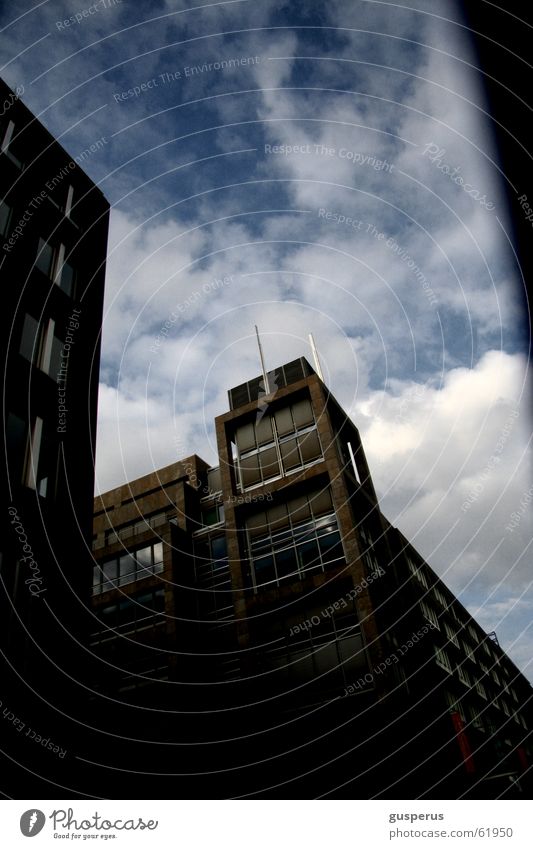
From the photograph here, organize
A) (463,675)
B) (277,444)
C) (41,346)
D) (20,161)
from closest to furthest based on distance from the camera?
(41,346)
(20,161)
(277,444)
(463,675)

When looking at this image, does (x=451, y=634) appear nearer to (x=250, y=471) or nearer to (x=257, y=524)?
(x=257, y=524)

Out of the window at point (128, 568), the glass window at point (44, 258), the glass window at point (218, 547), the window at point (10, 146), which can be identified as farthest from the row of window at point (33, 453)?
the glass window at point (218, 547)

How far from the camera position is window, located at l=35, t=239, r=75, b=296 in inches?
729

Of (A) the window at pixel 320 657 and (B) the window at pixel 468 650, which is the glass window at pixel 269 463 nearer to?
(A) the window at pixel 320 657

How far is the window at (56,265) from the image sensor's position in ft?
60.7

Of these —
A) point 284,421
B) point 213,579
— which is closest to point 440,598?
point 213,579

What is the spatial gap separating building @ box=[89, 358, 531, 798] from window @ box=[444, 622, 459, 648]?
366 inches

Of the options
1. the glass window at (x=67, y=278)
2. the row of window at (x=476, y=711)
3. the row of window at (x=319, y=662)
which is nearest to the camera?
the glass window at (x=67, y=278)

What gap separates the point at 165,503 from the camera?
39500 millimetres

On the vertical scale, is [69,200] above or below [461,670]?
above

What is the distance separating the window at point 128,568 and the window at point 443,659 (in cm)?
2235

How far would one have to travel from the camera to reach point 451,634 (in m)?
54.6

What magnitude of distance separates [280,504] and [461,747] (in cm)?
1509
